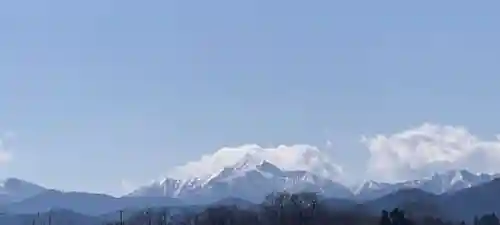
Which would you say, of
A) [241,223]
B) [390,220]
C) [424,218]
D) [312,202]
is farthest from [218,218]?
[390,220]

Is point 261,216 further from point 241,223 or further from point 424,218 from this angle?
point 424,218

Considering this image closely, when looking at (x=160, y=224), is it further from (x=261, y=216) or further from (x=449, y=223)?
(x=449, y=223)

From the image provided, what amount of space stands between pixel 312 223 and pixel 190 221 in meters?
39.4

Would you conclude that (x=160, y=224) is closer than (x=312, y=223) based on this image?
No

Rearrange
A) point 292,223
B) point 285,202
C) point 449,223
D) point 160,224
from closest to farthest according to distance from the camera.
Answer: point 292,223 → point 285,202 → point 449,223 → point 160,224

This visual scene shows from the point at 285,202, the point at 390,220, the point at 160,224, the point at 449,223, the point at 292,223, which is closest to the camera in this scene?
the point at 390,220

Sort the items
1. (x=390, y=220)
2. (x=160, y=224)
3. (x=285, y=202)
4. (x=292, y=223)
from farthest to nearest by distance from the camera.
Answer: (x=160, y=224) → (x=285, y=202) → (x=292, y=223) → (x=390, y=220)

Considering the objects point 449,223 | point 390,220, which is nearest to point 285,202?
point 449,223

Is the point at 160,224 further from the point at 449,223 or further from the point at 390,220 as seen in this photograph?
the point at 390,220

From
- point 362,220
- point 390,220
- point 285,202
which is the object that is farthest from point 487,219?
point 390,220

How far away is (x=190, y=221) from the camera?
197250 mm

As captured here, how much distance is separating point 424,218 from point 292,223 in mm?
34822

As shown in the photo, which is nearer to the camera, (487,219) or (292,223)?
(292,223)

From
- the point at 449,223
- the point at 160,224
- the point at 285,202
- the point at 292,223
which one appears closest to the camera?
the point at 292,223
